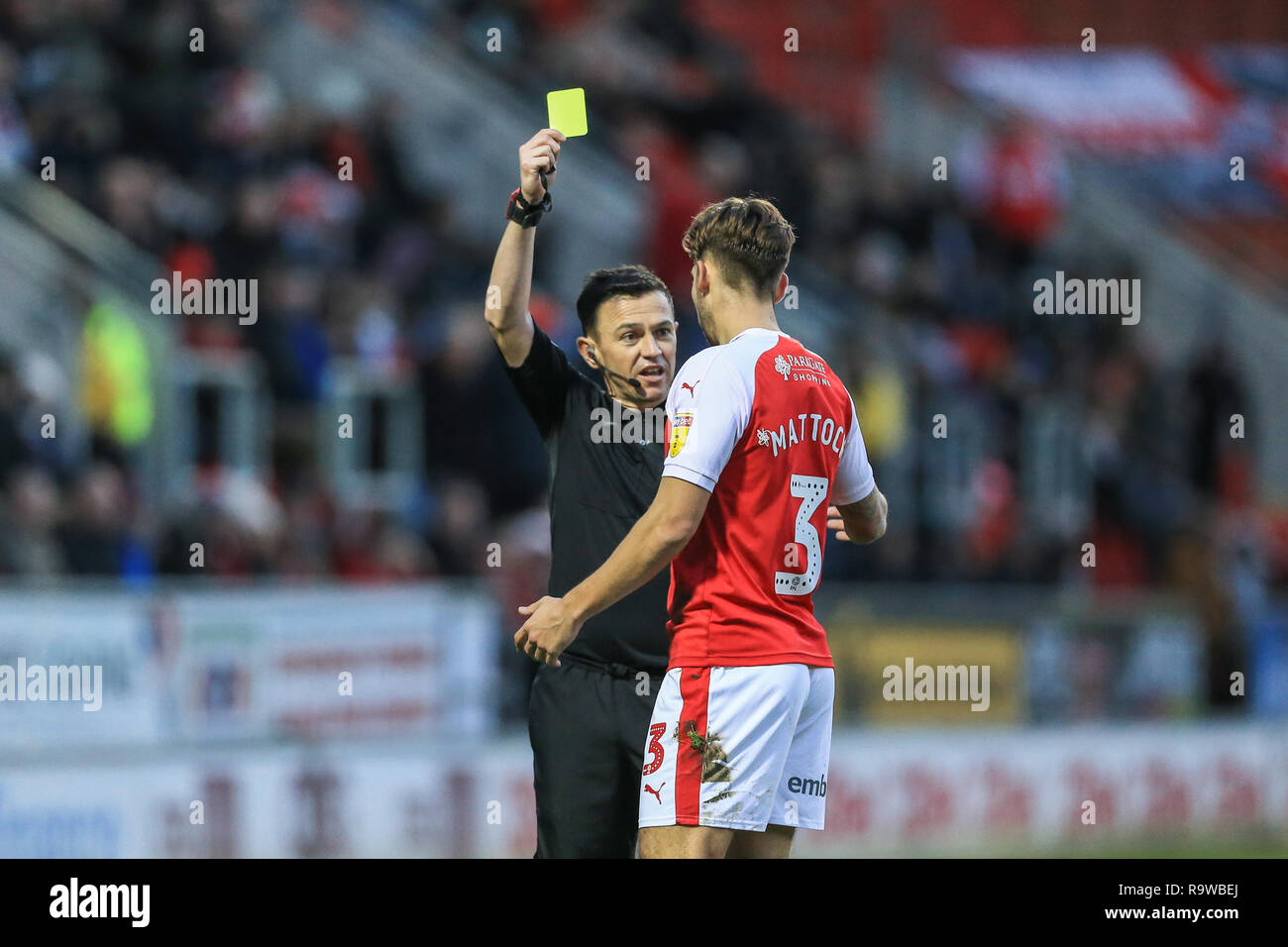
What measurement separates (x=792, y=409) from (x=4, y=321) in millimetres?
7406

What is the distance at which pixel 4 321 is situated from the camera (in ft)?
34.6

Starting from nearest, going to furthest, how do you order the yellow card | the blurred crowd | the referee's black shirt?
the yellow card → the referee's black shirt → the blurred crowd

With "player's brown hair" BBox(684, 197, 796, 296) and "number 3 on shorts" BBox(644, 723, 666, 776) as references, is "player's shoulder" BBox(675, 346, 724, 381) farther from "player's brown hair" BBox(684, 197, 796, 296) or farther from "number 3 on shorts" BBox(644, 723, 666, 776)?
"number 3 on shorts" BBox(644, 723, 666, 776)

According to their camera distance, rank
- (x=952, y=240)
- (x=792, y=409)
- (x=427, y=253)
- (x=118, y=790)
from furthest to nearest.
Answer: (x=952, y=240)
(x=427, y=253)
(x=118, y=790)
(x=792, y=409)

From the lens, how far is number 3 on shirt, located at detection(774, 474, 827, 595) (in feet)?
14.6

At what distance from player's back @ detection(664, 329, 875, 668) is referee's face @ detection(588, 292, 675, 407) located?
0.77 m

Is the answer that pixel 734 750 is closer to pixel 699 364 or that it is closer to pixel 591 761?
pixel 591 761

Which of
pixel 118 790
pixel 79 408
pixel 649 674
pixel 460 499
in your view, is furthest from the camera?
pixel 460 499

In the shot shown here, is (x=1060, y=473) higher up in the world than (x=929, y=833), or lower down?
higher up

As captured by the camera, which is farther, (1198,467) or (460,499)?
(1198,467)

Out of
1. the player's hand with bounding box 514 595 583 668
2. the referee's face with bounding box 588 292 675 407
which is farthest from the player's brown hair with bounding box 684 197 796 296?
the player's hand with bounding box 514 595 583 668

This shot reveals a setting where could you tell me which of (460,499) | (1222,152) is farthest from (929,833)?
(1222,152)

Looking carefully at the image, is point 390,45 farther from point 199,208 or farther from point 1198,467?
point 1198,467

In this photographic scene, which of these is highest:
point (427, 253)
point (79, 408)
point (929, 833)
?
point (427, 253)
